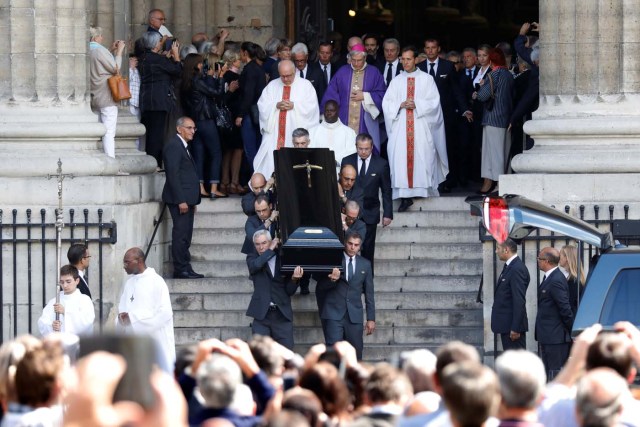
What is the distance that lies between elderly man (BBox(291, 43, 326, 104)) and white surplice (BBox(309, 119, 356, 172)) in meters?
1.28

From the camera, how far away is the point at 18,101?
1711 cm

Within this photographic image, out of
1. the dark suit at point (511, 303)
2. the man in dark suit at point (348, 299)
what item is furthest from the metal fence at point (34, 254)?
the dark suit at point (511, 303)

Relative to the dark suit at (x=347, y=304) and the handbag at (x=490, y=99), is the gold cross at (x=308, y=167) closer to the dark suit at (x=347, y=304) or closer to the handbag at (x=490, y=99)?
the dark suit at (x=347, y=304)

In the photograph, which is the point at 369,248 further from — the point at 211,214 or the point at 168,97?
the point at 168,97

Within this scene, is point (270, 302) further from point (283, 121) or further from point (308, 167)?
point (283, 121)

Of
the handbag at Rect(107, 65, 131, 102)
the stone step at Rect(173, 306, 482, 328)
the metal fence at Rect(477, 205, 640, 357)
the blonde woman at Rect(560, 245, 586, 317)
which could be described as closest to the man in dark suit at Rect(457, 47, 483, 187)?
the stone step at Rect(173, 306, 482, 328)

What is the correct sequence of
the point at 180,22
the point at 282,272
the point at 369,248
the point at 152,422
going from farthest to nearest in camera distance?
1. the point at 180,22
2. the point at 369,248
3. the point at 282,272
4. the point at 152,422

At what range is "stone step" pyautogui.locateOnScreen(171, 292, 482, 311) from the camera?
17.1 m

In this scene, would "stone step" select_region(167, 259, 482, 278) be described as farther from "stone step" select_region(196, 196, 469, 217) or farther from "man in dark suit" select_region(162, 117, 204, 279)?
"stone step" select_region(196, 196, 469, 217)

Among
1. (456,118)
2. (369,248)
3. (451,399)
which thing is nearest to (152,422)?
(451,399)

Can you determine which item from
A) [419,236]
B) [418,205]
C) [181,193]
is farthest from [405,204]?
[181,193]

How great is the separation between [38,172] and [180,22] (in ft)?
16.4

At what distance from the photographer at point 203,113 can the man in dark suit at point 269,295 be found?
2.87 m

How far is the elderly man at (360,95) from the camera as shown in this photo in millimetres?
19344
